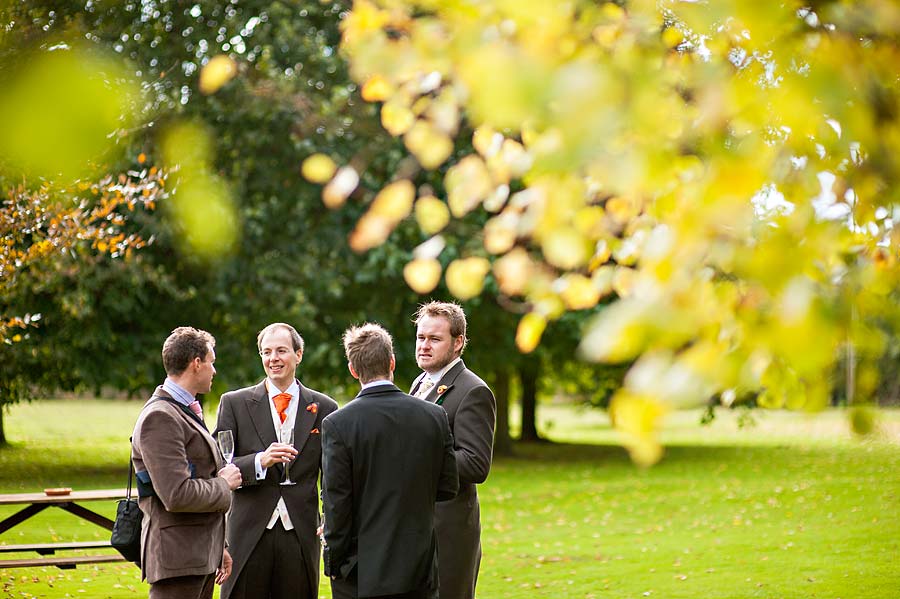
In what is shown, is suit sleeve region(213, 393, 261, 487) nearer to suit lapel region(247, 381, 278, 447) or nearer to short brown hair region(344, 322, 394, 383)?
suit lapel region(247, 381, 278, 447)

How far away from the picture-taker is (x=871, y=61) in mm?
2424

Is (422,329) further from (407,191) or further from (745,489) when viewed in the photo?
(745,489)

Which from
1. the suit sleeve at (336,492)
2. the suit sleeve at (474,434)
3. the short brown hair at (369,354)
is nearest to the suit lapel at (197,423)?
the suit sleeve at (336,492)

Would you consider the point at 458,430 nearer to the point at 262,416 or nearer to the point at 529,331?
the point at 262,416

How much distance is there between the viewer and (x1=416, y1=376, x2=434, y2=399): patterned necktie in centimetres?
571

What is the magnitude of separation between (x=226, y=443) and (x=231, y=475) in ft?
0.59

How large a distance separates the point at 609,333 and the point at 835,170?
5.12 feet

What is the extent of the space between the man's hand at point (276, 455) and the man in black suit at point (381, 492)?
2.40 feet

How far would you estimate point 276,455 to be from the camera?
217 inches

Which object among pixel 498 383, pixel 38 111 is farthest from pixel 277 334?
pixel 498 383

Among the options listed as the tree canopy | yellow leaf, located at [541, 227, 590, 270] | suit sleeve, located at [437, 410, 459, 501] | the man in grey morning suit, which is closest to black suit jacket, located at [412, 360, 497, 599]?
the man in grey morning suit

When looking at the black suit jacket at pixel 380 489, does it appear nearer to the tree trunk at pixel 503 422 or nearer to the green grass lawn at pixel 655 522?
the green grass lawn at pixel 655 522

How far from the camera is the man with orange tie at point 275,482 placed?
5547mm

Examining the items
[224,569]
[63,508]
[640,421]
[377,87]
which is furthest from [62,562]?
[640,421]
